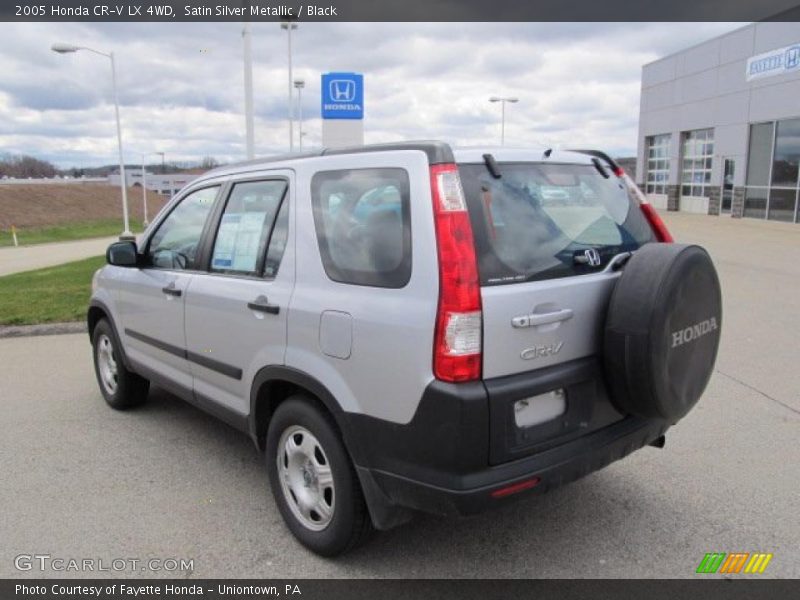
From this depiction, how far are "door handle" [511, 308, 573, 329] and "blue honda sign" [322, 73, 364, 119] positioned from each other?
41.5 ft

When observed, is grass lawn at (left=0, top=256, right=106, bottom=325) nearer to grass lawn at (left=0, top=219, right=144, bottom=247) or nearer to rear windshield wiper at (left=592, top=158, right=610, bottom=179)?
rear windshield wiper at (left=592, top=158, right=610, bottom=179)

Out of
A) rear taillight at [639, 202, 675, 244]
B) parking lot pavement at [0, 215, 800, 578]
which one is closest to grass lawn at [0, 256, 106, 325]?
parking lot pavement at [0, 215, 800, 578]

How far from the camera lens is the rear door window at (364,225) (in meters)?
2.64

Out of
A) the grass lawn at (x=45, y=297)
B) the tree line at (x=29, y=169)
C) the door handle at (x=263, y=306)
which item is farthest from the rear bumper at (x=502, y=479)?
the tree line at (x=29, y=169)

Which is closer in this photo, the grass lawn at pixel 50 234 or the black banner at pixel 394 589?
the black banner at pixel 394 589

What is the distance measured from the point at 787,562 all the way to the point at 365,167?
262 cm

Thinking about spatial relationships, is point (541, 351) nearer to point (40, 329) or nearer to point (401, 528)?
point (401, 528)

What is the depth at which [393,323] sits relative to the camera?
2547mm

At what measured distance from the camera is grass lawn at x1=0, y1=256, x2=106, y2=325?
8.31 m

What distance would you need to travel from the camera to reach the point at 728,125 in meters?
27.0

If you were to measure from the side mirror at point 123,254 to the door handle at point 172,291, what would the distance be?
43 cm

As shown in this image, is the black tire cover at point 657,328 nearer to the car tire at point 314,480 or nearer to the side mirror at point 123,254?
the car tire at point 314,480

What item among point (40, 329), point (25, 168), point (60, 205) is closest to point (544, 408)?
point (40, 329)

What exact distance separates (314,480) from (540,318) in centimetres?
135
